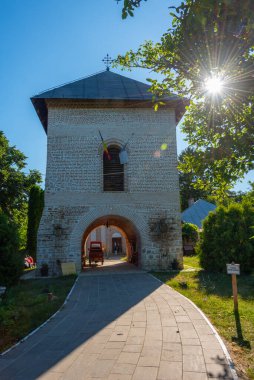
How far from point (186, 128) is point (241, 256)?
7.79 metres

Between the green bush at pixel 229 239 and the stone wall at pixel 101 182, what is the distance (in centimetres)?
140

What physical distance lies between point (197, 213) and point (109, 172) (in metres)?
17.0

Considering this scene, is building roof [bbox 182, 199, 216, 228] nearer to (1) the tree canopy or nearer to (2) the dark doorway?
(2) the dark doorway

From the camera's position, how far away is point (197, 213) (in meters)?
29.2

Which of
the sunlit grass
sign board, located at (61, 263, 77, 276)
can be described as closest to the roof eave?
sign board, located at (61, 263, 77, 276)

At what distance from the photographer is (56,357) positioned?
389cm

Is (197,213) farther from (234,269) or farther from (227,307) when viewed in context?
(234,269)

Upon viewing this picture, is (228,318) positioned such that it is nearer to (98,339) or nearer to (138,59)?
(98,339)

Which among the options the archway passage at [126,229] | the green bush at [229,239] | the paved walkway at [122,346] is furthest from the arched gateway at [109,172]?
the paved walkway at [122,346]

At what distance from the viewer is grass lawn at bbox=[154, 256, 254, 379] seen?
3.94m

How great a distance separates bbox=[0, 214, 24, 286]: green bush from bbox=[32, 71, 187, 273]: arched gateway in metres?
2.65

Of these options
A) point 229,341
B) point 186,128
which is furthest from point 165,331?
point 186,128

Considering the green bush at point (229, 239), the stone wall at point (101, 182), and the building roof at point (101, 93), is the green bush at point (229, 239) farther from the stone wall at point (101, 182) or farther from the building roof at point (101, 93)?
the building roof at point (101, 93)

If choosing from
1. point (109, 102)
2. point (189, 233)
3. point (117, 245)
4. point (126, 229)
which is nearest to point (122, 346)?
point (109, 102)
